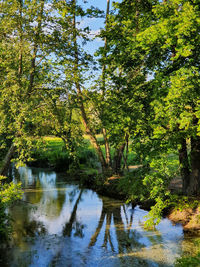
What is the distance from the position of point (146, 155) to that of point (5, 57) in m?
6.28

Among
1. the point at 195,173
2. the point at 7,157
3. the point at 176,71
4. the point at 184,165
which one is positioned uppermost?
the point at 176,71

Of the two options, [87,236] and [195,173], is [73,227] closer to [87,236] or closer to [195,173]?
[87,236]

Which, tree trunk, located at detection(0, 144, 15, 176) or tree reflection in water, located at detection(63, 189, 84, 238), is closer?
tree reflection in water, located at detection(63, 189, 84, 238)

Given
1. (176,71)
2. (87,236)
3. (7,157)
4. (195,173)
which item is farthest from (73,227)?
(176,71)

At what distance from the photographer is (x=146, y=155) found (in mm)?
9633

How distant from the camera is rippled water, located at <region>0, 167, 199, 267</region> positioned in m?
8.40

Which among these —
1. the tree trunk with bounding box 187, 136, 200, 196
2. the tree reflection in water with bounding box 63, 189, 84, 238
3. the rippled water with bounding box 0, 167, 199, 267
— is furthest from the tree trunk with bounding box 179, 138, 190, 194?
the tree reflection in water with bounding box 63, 189, 84, 238

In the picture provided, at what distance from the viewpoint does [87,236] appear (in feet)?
34.4

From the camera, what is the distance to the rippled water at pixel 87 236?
27.6ft

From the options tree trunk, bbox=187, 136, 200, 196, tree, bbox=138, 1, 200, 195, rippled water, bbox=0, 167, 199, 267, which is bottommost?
rippled water, bbox=0, 167, 199, 267

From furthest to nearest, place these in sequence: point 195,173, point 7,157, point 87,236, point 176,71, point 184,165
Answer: point 7,157 < point 195,173 < point 184,165 < point 87,236 < point 176,71

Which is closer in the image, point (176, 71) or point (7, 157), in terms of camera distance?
point (176, 71)

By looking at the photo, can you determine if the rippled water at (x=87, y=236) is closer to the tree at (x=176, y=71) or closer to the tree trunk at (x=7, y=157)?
the tree trunk at (x=7, y=157)

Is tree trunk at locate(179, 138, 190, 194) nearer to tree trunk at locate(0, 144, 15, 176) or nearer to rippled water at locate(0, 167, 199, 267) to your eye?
rippled water at locate(0, 167, 199, 267)
